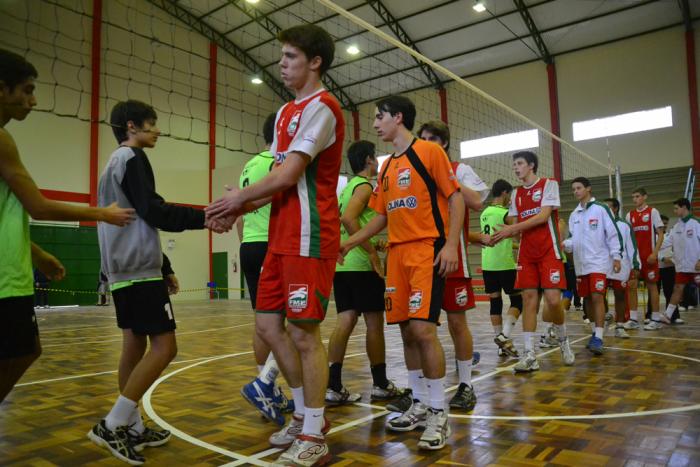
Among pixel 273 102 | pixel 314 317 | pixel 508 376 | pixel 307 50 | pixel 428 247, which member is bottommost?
pixel 508 376

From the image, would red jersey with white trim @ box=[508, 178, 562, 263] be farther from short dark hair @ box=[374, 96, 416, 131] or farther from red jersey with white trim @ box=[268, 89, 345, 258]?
red jersey with white trim @ box=[268, 89, 345, 258]

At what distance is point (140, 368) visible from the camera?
2.39 m

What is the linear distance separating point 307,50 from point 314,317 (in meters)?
1.20

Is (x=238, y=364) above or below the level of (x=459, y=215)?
below

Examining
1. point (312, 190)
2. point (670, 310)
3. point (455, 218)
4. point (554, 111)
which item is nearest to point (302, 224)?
point (312, 190)

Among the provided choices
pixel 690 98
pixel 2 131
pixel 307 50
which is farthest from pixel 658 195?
pixel 2 131

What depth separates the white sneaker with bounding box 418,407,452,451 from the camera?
2367mm

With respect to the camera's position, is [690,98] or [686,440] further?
[690,98]

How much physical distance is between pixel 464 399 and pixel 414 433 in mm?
580

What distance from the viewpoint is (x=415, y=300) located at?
2629 millimetres

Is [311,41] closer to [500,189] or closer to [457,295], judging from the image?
[457,295]

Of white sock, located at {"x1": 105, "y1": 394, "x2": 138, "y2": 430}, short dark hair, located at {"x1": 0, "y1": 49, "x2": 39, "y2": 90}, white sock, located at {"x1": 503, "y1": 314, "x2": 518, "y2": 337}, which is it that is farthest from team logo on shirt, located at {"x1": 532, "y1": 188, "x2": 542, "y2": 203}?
short dark hair, located at {"x1": 0, "y1": 49, "x2": 39, "y2": 90}

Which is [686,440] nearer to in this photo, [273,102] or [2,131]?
[2,131]

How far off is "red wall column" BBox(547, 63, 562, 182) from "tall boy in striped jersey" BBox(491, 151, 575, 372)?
15797mm
